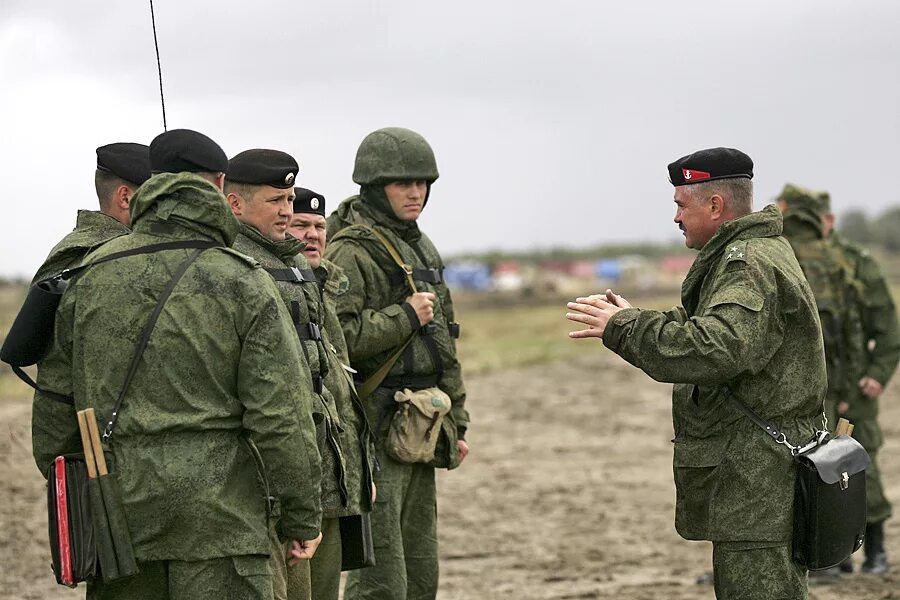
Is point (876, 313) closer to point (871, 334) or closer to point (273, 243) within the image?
point (871, 334)

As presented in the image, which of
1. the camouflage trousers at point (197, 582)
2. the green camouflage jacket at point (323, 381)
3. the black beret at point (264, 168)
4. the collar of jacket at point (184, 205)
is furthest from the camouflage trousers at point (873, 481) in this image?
the collar of jacket at point (184, 205)

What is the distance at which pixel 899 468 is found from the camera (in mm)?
13773

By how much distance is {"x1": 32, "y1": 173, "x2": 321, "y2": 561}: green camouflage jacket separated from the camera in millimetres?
4688

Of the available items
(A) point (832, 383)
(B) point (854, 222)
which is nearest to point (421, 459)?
(A) point (832, 383)

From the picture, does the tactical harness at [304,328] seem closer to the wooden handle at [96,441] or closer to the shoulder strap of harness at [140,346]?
the shoulder strap of harness at [140,346]

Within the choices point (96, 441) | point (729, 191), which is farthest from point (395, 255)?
point (96, 441)

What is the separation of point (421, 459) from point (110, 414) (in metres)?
2.55

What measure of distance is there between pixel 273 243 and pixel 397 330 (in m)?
1.39

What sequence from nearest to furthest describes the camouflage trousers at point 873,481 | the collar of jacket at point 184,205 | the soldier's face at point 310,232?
the collar of jacket at point 184,205 → the soldier's face at point 310,232 → the camouflage trousers at point 873,481

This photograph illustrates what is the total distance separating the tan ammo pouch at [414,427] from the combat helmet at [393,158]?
1.17m

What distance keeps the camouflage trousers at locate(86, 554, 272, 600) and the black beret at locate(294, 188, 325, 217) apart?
82.7 inches

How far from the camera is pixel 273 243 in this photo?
5.71 m

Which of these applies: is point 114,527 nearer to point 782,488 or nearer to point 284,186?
point 284,186

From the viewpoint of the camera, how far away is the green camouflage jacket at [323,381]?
5566 mm
